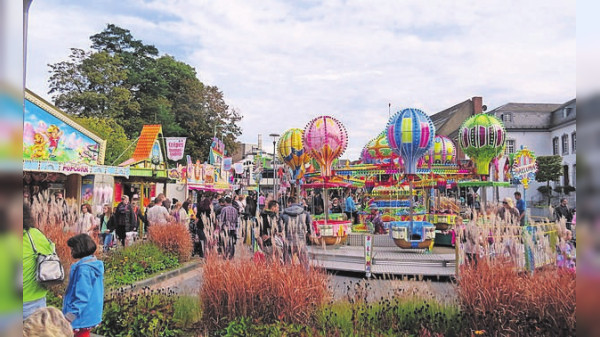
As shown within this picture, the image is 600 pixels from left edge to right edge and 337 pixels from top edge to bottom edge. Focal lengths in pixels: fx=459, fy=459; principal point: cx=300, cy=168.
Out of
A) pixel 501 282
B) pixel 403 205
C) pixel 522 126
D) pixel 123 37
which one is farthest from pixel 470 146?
pixel 123 37

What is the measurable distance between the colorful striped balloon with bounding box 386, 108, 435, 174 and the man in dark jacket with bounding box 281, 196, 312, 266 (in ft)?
26.5

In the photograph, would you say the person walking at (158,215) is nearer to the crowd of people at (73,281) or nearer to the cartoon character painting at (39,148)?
the cartoon character painting at (39,148)

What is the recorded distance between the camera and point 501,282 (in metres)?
4.92

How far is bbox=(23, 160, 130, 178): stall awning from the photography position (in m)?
15.3

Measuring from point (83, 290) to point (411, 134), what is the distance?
480 inches

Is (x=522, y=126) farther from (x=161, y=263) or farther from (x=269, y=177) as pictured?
(x=161, y=263)

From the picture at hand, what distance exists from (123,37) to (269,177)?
29198 millimetres

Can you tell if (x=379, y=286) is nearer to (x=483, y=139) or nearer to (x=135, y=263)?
(x=135, y=263)

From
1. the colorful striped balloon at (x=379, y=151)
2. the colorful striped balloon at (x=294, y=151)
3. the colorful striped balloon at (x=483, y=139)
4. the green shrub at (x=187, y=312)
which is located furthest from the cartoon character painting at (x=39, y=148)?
the colorful striped balloon at (x=483, y=139)

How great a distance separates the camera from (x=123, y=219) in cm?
1238

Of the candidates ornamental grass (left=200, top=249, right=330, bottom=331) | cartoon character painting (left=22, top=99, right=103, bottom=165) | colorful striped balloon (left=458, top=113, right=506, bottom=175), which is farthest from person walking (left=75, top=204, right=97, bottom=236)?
colorful striped balloon (left=458, top=113, right=506, bottom=175)

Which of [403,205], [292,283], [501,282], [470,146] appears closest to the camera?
[501,282]

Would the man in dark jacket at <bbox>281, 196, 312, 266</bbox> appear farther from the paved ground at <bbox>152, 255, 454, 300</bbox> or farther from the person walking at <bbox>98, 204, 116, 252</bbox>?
the person walking at <bbox>98, 204, 116, 252</bbox>

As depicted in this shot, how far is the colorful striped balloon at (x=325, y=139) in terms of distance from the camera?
56.7 ft
